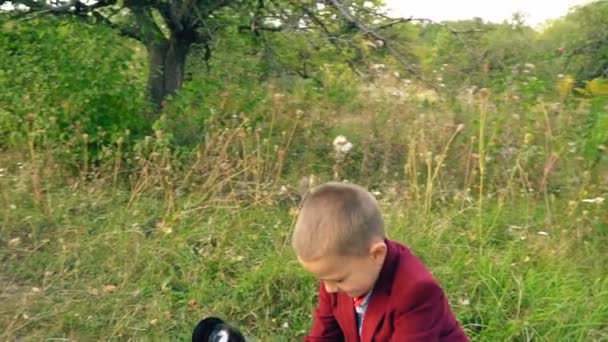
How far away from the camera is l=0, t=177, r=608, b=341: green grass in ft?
10.6

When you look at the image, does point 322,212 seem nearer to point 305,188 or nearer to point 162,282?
point 162,282

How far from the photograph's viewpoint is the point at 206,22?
5910mm

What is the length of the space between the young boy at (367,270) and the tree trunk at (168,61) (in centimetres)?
450

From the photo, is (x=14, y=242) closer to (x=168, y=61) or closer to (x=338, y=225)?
(x=338, y=225)

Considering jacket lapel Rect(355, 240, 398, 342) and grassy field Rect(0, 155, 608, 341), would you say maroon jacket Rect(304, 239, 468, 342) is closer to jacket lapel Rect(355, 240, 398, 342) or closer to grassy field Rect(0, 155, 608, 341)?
jacket lapel Rect(355, 240, 398, 342)

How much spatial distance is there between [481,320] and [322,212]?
1.77m

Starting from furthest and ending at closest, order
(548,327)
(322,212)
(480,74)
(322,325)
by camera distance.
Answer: (480,74) → (548,327) → (322,325) → (322,212)

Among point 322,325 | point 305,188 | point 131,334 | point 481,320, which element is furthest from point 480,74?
point 322,325

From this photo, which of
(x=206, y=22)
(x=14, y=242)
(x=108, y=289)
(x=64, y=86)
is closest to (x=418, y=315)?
(x=108, y=289)

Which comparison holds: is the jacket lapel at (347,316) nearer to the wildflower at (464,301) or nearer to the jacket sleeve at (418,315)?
the jacket sleeve at (418,315)

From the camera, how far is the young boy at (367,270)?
5.45 feet

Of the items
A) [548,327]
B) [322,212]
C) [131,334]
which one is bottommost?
[131,334]

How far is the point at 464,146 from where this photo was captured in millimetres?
4891

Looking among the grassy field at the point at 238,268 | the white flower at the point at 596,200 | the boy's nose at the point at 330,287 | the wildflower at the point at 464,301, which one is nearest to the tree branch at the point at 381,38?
the grassy field at the point at 238,268
